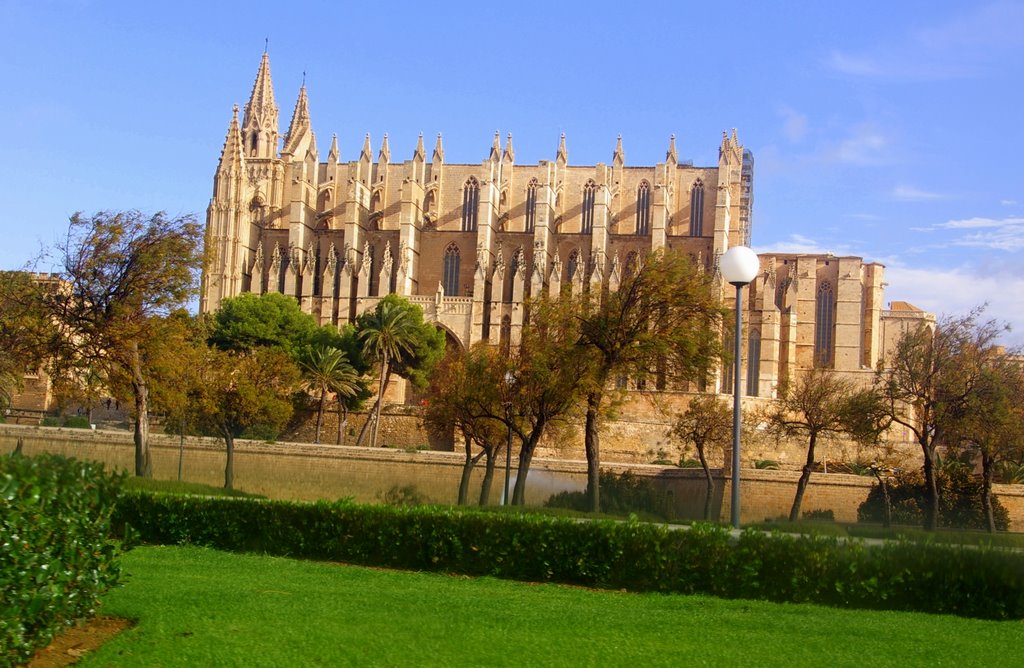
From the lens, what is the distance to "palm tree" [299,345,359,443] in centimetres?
4644

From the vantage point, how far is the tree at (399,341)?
48.7 metres

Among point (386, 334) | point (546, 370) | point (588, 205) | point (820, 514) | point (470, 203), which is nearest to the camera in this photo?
point (546, 370)

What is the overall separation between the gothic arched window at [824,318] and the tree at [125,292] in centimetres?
4188

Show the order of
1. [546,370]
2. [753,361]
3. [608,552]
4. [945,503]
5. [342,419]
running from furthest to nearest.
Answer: [753,361] < [342,419] < [945,503] < [546,370] < [608,552]

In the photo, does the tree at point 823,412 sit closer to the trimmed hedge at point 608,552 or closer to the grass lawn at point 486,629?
the trimmed hedge at point 608,552

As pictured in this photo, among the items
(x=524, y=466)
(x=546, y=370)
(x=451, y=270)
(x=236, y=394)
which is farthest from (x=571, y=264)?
(x=546, y=370)

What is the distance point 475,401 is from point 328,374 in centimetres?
Answer: 2039

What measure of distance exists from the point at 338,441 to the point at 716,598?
38.4m

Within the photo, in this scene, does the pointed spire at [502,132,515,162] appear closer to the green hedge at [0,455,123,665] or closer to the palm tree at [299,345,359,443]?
the palm tree at [299,345,359,443]

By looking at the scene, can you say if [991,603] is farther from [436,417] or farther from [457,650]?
[436,417]

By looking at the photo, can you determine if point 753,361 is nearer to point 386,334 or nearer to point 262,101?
point 386,334

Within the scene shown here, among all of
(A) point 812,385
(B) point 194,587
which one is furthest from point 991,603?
(A) point 812,385

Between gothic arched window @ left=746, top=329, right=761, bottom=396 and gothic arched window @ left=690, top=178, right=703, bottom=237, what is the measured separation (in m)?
9.24

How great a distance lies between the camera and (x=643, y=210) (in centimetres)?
6462
